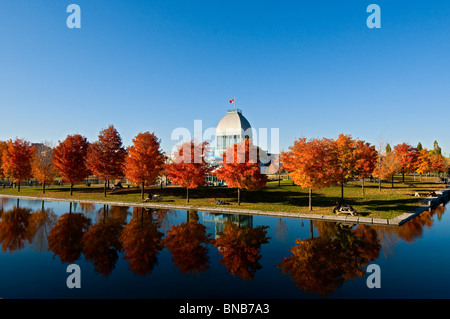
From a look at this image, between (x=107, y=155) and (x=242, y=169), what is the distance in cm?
2174

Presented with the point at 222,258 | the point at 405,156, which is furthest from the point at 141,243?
the point at 405,156

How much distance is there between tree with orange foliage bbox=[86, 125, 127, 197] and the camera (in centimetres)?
3928

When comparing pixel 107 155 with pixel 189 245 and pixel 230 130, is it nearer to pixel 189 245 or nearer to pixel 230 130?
pixel 189 245

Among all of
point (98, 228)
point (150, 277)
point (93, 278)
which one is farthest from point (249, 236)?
point (98, 228)

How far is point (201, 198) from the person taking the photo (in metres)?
35.6

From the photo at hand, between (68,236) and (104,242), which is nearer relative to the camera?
(104,242)

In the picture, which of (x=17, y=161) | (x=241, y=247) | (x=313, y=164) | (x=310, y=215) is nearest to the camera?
(x=241, y=247)

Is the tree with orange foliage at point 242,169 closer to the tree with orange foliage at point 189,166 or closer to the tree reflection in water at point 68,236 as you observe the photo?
the tree with orange foliage at point 189,166

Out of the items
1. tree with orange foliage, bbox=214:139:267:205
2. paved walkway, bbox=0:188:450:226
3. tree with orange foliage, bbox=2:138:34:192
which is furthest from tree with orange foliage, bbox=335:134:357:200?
tree with orange foliage, bbox=2:138:34:192

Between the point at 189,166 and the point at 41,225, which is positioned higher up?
the point at 189,166

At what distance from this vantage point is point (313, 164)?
84.6 ft

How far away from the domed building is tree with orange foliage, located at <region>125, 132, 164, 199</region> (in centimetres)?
5123
